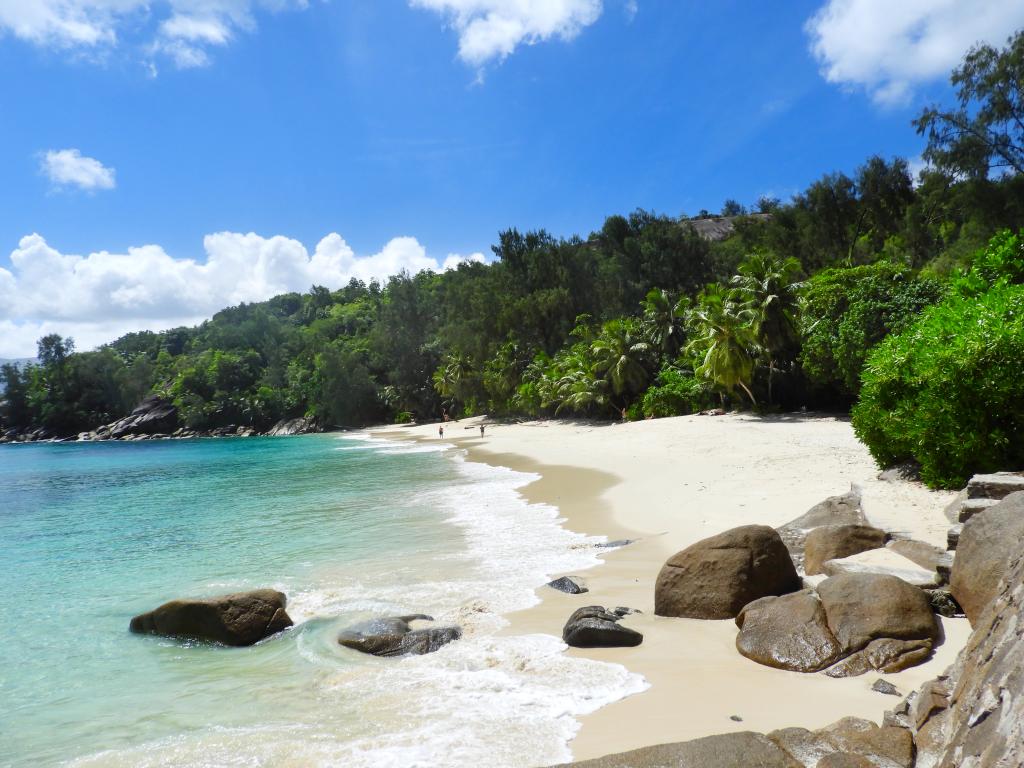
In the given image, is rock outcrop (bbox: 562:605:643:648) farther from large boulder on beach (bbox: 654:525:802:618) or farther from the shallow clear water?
large boulder on beach (bbox: 654:525:802:618)

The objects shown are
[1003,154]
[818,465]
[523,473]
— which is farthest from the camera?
[1003,154]

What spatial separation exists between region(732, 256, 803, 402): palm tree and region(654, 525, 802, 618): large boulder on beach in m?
27.3

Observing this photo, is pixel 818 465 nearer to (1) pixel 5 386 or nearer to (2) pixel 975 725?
(2) pixel 975 725

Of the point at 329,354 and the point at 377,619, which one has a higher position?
the point at 329,354

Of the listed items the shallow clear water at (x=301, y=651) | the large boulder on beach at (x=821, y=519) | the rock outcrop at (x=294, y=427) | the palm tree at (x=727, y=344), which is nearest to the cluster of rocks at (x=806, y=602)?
the large boulder on beach at (x=821, y=519)

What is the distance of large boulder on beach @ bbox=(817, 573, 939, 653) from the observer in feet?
17.1

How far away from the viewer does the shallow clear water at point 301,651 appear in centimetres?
498

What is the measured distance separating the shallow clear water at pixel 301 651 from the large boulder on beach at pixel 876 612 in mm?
1902

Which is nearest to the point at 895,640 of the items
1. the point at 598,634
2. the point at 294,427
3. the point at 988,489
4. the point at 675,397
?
the point at 598,634

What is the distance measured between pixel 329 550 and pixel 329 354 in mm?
66324

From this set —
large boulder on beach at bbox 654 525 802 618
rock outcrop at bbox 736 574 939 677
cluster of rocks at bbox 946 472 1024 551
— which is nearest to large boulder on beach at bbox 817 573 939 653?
rock outcrop at bbox 736 574 939 677

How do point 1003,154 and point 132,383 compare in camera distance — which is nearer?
point 1003,154

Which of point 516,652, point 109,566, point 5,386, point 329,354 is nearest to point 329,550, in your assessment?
point 109,566

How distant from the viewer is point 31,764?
5188mm
